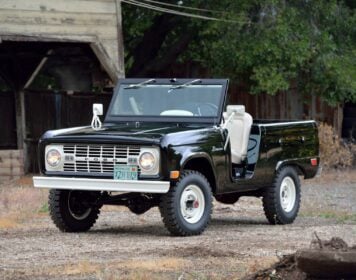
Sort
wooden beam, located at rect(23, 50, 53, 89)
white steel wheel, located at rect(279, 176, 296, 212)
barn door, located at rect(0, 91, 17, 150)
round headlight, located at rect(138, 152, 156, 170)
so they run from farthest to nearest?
barn door, located at rect(0, 91, 17, 150) → wooden beam, located at rect(23, 50, 53, 89) → white steel wheel, located at rect(279, 176, 296, 212) → round headlight, located at rect(138, 152, 156, 170)

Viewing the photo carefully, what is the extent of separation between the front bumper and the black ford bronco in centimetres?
1

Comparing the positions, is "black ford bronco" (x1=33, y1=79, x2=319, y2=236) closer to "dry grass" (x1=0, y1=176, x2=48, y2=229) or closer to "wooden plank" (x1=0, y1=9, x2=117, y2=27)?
"dry grass" (x1=0, y1=176, x2=48, y2=229)

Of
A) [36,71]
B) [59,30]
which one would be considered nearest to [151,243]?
[59,30]

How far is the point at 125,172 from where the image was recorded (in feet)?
40.3

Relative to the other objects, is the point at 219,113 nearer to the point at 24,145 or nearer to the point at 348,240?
the point at 348,240

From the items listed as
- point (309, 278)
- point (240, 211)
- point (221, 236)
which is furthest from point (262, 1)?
point (309, 278)

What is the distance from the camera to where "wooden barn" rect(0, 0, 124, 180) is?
2259cm

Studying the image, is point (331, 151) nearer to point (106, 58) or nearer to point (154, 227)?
point (106, 58)

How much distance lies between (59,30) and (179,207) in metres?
11.3

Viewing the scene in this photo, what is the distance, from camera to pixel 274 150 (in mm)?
14398

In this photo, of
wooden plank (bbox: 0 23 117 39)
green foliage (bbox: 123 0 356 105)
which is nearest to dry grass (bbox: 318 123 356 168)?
green foliage (bbox: 123 0 356 105)

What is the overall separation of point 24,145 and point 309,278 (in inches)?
717

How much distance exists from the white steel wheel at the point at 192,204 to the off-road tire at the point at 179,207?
4 centimetres

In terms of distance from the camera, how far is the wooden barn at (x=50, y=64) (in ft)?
74.1
